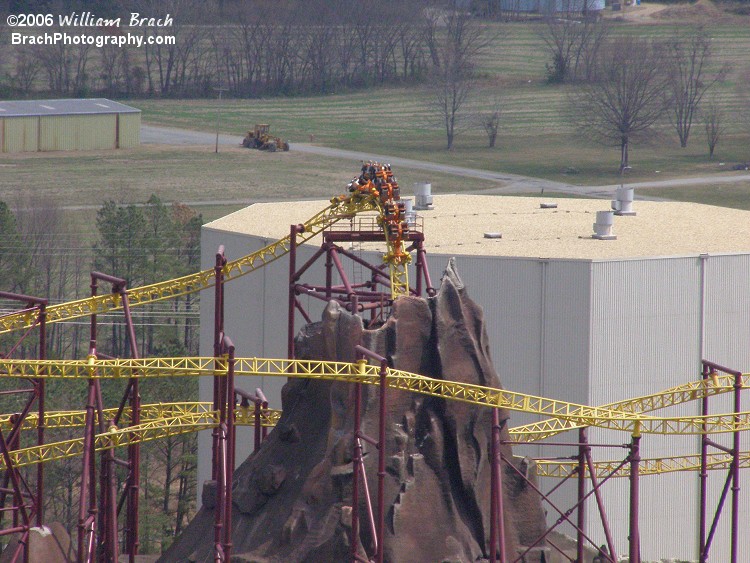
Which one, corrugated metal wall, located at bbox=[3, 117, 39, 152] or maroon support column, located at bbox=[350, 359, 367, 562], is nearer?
maroon support column, located at bbox=[350, 359, 367, 562]

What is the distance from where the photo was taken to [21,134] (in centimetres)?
9294

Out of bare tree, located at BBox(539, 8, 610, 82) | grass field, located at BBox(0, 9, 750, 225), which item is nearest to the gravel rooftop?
grass field, located at BBox(0, 9, 750, 225)

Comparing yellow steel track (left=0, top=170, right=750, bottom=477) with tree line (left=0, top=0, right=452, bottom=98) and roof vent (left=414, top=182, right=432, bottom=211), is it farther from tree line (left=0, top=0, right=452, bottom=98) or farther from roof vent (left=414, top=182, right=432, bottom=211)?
tree line (left=0, top=0, right=452, bottom=98)

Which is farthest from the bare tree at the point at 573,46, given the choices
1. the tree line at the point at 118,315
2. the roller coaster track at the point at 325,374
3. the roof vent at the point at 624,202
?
the roller coaster track at the point at 325,374

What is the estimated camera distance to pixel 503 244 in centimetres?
4481

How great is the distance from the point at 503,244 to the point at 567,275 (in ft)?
13.4

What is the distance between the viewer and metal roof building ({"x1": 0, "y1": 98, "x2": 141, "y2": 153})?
92.7 meters

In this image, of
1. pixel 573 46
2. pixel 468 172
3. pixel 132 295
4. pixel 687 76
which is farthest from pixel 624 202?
pixel 573 46

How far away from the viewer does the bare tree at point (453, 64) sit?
358 feet

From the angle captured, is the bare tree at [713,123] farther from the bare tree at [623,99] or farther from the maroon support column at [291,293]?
the maroon support column at [291,293]

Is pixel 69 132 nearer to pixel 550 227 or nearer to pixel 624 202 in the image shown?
pixel 624 202

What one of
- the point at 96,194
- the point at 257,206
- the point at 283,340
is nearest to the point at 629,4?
the point at 96,194

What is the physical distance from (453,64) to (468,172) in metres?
25.2

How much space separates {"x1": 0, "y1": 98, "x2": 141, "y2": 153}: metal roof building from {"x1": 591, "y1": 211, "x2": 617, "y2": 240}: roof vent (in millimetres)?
54321
